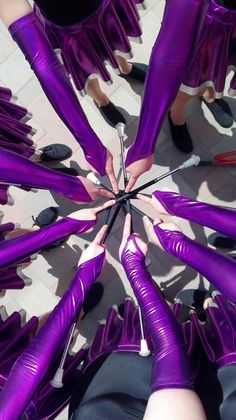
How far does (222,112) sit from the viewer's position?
6.31ft

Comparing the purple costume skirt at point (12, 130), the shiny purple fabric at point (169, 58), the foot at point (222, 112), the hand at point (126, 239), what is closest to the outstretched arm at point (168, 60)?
the shiny purple fabric at point (169, 58)

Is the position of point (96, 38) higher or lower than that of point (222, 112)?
higher

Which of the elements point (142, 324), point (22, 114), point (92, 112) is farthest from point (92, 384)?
point (92, 112)

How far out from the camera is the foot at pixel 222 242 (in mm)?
1827

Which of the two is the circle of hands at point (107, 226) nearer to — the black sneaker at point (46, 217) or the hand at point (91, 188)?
the hand at point (91, 188)

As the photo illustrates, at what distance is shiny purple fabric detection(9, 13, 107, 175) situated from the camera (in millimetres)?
1132

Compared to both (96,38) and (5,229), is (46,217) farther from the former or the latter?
(96,38)

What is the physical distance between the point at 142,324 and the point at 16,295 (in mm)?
773

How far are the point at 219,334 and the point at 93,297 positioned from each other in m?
0.68

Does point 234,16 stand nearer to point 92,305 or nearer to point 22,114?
point 22,114

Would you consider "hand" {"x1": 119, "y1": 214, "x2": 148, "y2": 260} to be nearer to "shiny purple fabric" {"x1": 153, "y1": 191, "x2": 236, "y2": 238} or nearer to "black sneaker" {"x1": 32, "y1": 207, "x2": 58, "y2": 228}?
"shiny purple fabric" {"x1": 153, "y1": 191, "x2": 236, "y2": 238}

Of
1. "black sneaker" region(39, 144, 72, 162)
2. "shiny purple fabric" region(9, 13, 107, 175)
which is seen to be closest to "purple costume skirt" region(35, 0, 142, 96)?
"shiny purple fabric" region(9, 13, 107, 175)

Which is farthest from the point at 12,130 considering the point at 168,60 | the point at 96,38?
the point at 168,60

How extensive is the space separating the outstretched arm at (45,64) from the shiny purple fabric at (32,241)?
0.27 meters
